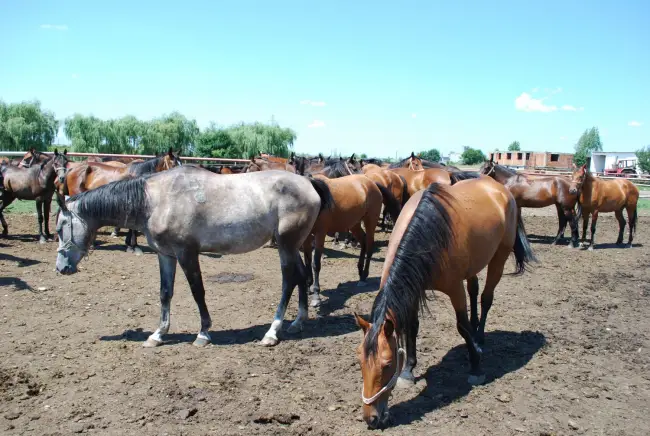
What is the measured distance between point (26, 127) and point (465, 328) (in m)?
36.8

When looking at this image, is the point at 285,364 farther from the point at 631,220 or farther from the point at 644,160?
the point at 644,160

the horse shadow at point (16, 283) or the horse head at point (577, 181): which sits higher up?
the horse head at point (577, 181)

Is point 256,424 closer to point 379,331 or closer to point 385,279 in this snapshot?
point 379,331

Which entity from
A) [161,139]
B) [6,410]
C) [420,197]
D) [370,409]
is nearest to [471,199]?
[420,197]

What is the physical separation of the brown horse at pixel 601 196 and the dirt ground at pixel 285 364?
4.56 m

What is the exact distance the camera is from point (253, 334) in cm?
547

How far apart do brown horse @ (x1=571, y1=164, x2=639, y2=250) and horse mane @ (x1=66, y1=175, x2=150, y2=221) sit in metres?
11.0

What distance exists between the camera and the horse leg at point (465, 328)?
160 inches

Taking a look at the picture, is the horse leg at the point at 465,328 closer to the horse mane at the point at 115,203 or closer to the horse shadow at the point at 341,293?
the horse shadow at the point at 341,293

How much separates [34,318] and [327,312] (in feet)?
12.5

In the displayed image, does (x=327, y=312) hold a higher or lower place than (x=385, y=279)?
lower

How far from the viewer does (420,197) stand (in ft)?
14.6

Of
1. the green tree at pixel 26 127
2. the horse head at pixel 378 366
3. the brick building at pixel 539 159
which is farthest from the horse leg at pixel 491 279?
the brick building at pixel 539 159

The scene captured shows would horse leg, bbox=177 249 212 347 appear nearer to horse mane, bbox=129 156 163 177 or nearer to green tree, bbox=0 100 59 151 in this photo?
horse mane, bbox=129 156 163 177
